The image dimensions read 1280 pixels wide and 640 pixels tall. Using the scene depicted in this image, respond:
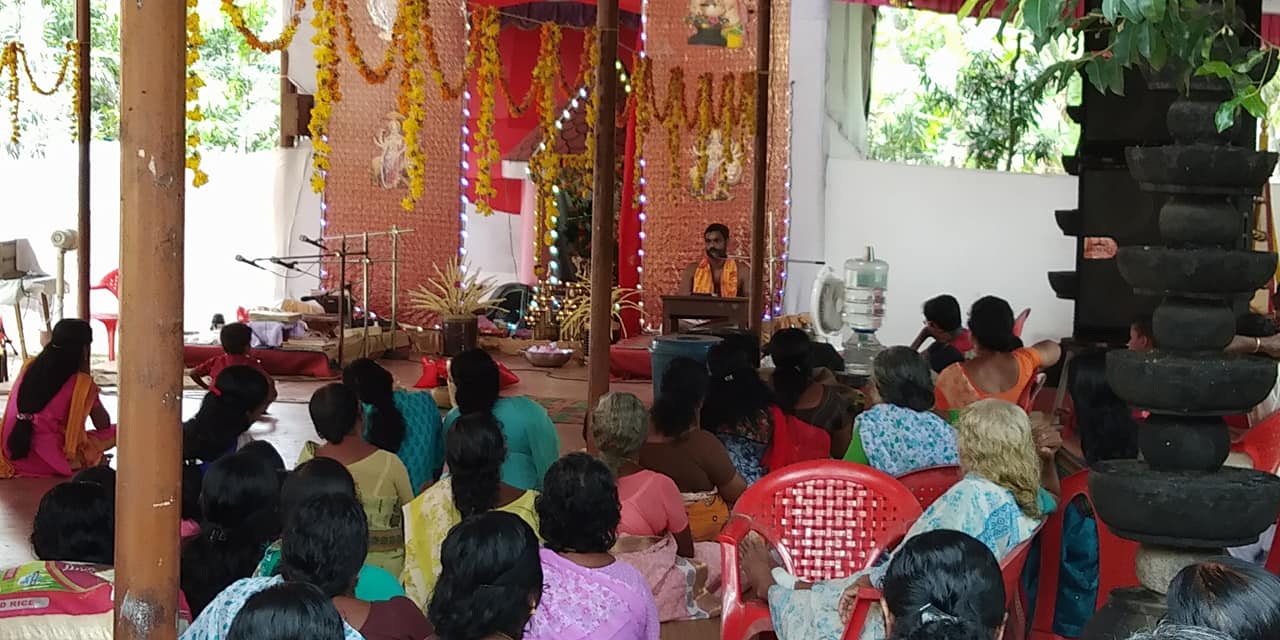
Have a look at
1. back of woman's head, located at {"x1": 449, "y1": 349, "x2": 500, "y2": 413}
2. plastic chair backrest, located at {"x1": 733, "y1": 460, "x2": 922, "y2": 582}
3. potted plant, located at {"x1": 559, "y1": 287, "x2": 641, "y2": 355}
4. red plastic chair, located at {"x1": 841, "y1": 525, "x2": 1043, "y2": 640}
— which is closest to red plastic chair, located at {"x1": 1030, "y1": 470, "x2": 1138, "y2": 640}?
red plastic chair, located at {"x1": 841, "y1": 525, "x2": 1043, "y2": 640}

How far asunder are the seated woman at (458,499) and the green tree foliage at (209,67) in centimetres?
1263

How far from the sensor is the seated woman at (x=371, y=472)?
4.45 m

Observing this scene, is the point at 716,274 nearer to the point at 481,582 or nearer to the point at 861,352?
the point at 861,352

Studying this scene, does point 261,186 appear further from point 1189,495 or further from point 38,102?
point 1189,495

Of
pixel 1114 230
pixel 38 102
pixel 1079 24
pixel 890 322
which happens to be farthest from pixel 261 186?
pixel 1079 24

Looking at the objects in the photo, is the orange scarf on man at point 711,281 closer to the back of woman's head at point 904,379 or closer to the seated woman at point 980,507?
the back of woman's head at point 904,379

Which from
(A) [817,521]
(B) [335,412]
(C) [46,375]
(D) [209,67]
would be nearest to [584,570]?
(A) [817,521]

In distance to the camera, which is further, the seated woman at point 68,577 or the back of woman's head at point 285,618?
the seated woman at point 68,577

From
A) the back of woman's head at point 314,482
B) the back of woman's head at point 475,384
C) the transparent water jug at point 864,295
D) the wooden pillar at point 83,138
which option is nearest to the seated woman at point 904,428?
the back of woman's head at point 475,384

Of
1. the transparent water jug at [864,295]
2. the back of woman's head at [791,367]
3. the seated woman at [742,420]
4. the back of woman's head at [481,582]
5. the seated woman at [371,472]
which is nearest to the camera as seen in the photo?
the back of woman's head at [481,582]

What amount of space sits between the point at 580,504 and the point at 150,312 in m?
1.09

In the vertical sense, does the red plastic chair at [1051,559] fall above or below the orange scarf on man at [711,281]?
below

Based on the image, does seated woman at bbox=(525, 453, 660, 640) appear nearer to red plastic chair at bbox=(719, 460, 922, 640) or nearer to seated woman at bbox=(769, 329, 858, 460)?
red plastic chair at bbox=(719, 460, 922, 640)

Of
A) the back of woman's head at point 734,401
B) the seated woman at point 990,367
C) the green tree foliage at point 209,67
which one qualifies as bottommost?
the back of woman's head at point 734,401
